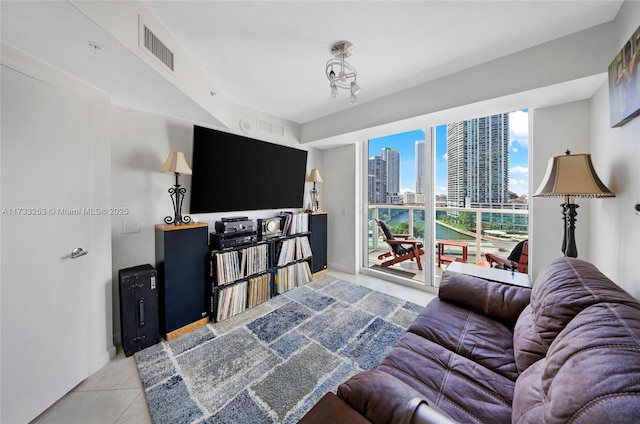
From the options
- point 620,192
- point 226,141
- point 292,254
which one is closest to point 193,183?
point 226,141

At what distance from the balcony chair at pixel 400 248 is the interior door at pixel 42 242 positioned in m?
3.37

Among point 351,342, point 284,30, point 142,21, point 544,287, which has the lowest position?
point 351,342

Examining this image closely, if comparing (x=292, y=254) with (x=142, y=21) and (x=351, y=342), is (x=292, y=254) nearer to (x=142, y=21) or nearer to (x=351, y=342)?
(x=351, y=342)

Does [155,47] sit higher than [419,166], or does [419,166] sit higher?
[155,47]

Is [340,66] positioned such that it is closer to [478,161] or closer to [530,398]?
[478,161]

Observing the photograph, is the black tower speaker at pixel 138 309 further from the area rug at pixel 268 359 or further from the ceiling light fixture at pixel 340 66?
the ceiling light fixture at pixel 340 66

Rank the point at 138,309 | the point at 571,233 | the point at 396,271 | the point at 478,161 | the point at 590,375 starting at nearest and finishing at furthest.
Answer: the point at 590,375 → the point at 571,233 → the point at 138,309 → the point at 478,161 → the point at 396,271

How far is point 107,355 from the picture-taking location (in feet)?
5.91

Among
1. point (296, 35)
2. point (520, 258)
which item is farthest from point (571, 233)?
point (296, 35)

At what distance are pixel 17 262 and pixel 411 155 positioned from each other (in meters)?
3.88

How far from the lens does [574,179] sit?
4.86 feet

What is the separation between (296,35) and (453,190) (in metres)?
2.64

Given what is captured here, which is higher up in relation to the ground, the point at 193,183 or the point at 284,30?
the point at 284,30

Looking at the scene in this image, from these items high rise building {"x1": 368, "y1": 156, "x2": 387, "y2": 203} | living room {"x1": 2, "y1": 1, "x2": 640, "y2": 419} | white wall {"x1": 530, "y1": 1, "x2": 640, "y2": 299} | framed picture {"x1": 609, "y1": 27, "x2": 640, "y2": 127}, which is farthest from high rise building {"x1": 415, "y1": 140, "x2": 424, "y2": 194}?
framed picture {"x1": 609, "y1": 27, "x2": 640, "y2": 127}
